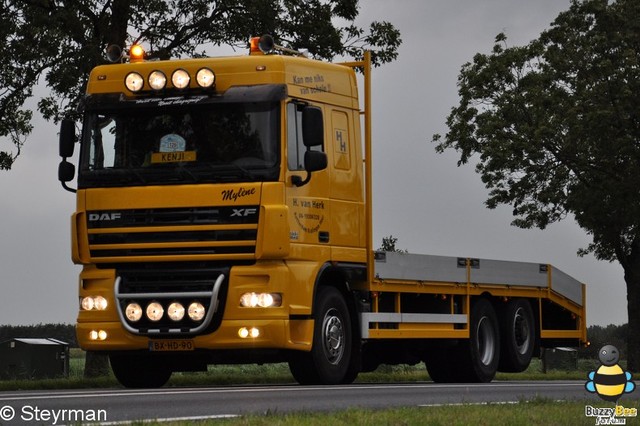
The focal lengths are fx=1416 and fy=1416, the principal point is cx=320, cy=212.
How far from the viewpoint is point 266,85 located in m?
16.6

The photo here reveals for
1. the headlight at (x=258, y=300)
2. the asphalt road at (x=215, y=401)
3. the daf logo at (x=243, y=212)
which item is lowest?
the asphalt road at (x=215, y=401)

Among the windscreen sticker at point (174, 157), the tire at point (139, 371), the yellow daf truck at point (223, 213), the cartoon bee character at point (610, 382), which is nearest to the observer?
the cartoon bee character at point (610, 382)

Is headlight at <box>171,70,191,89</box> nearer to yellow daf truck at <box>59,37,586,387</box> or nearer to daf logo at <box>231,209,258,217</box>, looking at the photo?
yellow daf truck at <box>59,37,586,387</box>

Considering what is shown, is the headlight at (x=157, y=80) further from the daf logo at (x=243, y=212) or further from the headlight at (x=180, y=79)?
the daf logo at (x=243, y=212)

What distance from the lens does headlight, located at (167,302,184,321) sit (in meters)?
16.3

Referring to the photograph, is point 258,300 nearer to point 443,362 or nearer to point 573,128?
point 443,362

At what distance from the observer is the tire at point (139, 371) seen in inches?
728

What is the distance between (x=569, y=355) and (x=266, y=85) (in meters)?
35.8

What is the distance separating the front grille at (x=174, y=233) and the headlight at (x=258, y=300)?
467 millimetres

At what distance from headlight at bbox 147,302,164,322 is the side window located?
223 centimetres

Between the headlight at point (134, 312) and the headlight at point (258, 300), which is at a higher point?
the headlight at point (258, 300)

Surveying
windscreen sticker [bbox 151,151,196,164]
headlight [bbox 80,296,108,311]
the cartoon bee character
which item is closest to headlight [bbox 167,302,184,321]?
headlight [bbox 80,296,108,311]

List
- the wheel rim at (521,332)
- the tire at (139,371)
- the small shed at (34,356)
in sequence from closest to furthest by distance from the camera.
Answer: the tire at (139,371), the wheel rim at (521,332), the small shed at (34,356)

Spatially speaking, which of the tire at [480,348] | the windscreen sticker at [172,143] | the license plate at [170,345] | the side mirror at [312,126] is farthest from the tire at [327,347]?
the tire at [480,348]
